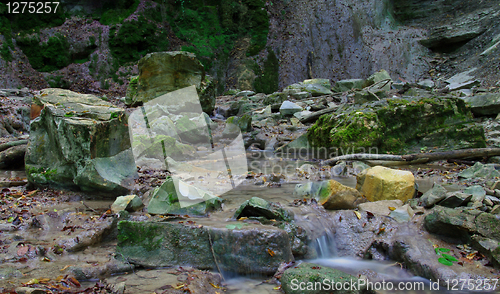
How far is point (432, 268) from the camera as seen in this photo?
2340mm

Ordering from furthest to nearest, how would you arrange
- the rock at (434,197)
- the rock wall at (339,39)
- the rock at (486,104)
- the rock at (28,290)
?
the rock wall at (339,39) → the rock at (486,104) → the rock at (434,197) → the rock at (28,290)

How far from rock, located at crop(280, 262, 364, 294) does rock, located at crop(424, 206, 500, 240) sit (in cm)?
113

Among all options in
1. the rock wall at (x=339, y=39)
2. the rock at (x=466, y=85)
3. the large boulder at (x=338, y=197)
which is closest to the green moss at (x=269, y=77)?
the rock wall at (x=339, y=39)

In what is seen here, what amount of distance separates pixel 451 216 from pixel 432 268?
1.94 feet

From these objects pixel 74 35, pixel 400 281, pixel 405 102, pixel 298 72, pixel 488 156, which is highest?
pixel 74 35

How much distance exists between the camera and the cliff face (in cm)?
1494

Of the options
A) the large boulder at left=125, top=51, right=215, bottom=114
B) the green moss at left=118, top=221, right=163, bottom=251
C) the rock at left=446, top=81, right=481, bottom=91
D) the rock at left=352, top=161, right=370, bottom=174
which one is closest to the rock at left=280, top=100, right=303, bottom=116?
the large boulder at left=125, top=51, right=215, bottom=114

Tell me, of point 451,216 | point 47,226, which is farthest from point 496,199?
point 47,226

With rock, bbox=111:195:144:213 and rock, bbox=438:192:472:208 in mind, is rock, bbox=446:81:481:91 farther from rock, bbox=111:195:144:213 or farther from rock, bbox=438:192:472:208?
rock, bbox=111:195:144:213

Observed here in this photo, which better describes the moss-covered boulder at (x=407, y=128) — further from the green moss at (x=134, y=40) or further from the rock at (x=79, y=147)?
the green moss at (x=134, y=40)

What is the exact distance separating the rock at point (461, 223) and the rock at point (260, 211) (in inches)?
53.0

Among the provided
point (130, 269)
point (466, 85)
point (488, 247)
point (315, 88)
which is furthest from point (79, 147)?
point (466, 85)

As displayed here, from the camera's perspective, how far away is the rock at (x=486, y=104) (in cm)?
775

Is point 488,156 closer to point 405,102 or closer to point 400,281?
point 405,102
